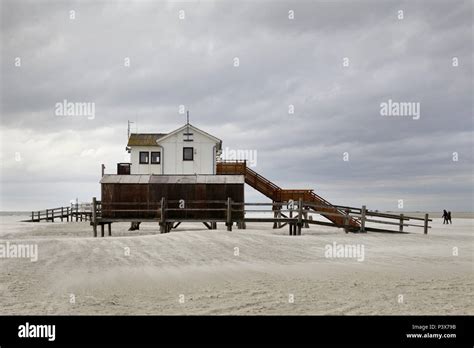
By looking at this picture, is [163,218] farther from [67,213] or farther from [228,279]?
[67,213]

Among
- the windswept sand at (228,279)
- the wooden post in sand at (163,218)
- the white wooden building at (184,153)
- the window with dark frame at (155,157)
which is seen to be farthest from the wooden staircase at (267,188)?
the windswept sand at (228,279)

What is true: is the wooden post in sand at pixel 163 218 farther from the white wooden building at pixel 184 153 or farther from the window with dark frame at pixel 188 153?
the window with dark frame at pixel 188 153

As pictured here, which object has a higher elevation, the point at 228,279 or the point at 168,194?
the point at 168,194

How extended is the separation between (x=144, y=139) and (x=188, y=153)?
402 centimetres

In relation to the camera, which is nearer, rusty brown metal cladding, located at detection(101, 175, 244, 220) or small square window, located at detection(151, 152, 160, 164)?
rusty brown metal cladding, located at detection(101, 175, 244, 220)

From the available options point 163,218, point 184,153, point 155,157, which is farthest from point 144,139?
point 163,218

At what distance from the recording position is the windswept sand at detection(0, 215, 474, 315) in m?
10.1

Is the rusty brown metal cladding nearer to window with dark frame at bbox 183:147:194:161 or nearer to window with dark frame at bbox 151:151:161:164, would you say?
window with dark frame at bbox 183:147:194:161

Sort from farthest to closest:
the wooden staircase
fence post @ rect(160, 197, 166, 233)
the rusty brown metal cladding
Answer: the wooden staircase → the rusty brown metal cladding → fence post @ rect(160, 197, 166, 233)

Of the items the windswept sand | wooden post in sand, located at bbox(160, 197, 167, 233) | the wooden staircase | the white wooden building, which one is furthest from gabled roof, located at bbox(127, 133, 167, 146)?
the windswept sand

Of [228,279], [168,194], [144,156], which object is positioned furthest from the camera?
[144,156]

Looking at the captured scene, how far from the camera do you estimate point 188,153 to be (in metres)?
38.3

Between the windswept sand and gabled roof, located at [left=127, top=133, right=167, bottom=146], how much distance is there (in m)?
19.8
